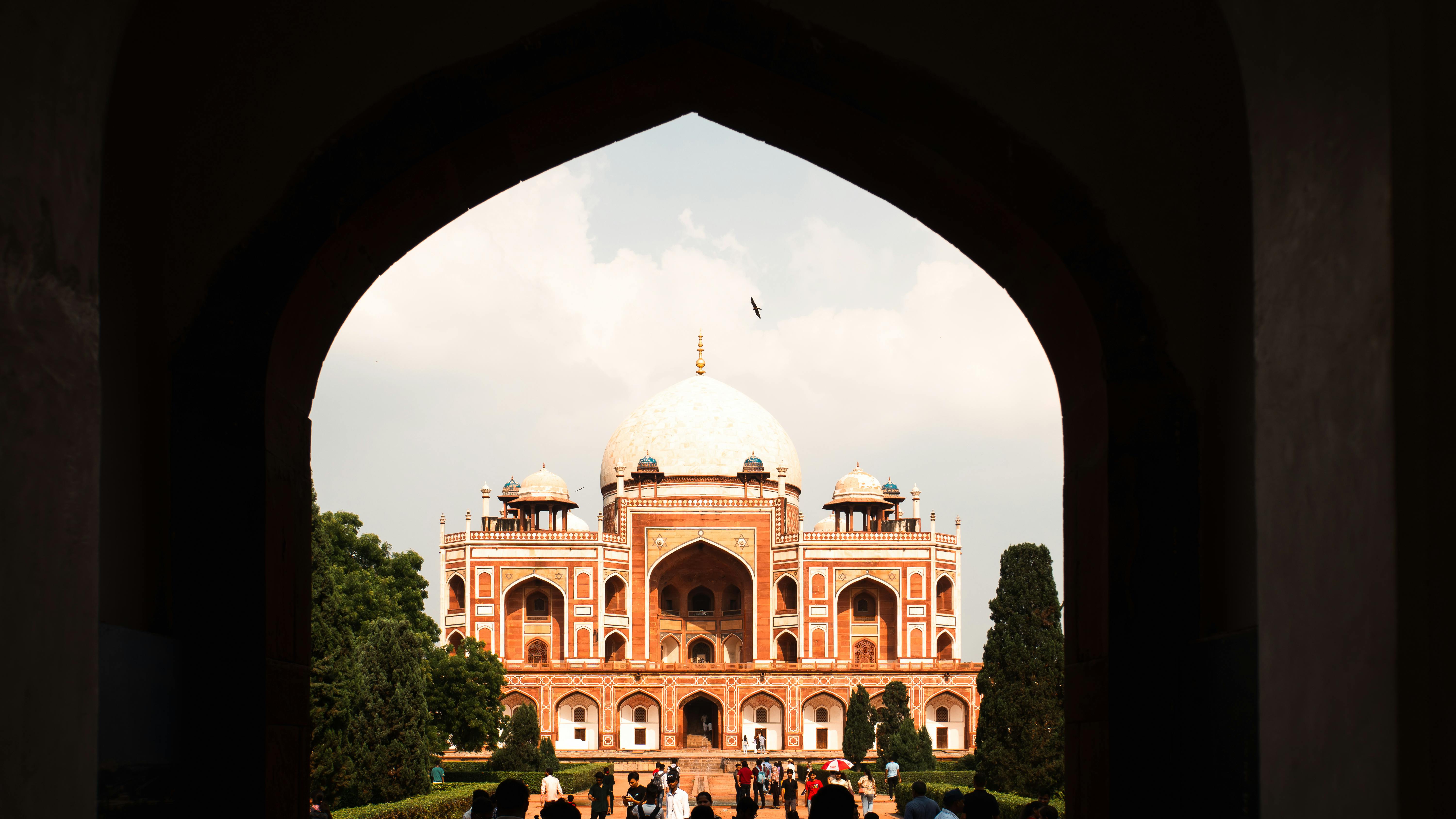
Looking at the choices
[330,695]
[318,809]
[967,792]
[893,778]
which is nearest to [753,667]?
[893,778]

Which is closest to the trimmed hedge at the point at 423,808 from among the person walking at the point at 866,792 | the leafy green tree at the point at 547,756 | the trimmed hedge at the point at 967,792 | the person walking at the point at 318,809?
the person walking at the point at 318,809

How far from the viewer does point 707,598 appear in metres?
35.8

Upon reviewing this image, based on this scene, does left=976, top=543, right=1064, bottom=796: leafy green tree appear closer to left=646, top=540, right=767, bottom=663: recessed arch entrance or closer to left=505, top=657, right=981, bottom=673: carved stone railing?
left=505, top=657, right=981, bottom=673: carved stone railing

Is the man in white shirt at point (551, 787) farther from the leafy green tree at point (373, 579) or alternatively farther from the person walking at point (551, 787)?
the leafy green tree at point (373, 579)

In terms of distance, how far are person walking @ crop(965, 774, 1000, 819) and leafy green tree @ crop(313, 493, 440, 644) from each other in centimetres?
1619

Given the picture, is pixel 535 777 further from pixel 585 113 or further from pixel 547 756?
pixel 585 113

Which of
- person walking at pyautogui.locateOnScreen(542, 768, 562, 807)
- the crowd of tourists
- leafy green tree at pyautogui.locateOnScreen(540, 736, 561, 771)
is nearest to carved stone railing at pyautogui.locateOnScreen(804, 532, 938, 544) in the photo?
leafy green tree at pyautogui.locateOnScreen(540, 736, 561, 771)

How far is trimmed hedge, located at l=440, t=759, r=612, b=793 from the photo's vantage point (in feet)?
66.2

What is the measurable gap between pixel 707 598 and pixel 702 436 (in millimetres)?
4089
